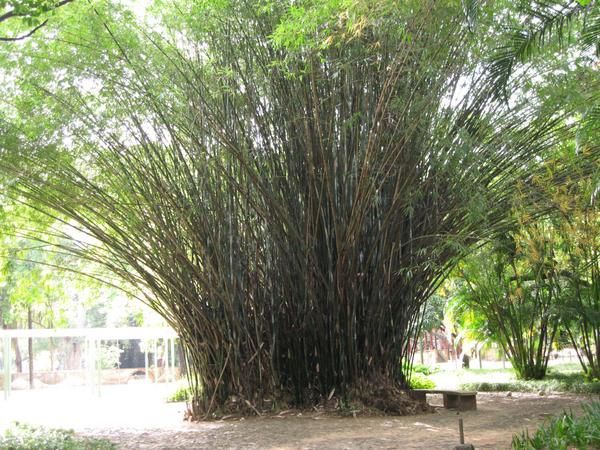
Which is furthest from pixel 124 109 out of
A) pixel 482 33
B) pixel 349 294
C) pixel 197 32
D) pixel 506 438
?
pixel 506 438

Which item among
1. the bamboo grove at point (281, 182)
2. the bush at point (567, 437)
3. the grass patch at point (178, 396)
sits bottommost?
the grass patch at point (178, 396)

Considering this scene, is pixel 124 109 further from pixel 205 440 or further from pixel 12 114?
pixel 205 440

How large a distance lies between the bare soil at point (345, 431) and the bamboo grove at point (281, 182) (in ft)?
1.65

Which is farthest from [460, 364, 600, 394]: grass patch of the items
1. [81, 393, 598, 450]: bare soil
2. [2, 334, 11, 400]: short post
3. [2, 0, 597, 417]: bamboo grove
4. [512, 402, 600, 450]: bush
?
[2, 334, 11, 400]: short post

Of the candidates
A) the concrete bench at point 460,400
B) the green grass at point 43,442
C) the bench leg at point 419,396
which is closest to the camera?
the green grass at point 43,442

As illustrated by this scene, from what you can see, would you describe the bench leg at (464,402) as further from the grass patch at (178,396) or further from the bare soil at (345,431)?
the grass patch at (178,396)

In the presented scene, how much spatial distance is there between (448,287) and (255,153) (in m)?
6.63

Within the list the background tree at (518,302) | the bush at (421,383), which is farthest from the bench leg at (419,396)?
the bush at (421,383)

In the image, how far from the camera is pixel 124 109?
5.92 m

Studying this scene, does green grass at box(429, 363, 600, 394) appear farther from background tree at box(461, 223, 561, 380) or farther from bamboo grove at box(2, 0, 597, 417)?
bamboo grove at box(2, 0, 597, 417)

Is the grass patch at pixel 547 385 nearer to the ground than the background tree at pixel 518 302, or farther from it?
nearer to the ground

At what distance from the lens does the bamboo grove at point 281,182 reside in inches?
224

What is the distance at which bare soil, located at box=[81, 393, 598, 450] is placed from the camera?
4562 mm

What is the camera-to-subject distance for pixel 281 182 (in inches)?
241
